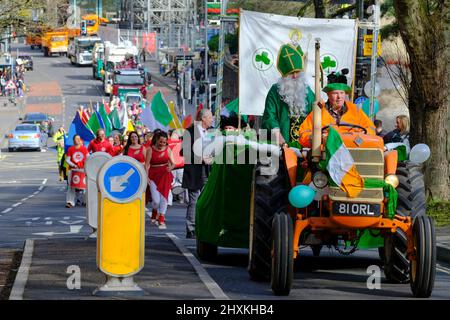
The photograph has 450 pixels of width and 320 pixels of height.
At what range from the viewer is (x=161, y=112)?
34.3m

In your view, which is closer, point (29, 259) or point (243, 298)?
point (243, 298)

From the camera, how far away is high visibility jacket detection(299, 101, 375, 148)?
13586 mm

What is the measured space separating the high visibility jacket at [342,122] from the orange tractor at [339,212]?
0.13 metres

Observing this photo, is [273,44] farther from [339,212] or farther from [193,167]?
[339,212]

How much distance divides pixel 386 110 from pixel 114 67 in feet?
151

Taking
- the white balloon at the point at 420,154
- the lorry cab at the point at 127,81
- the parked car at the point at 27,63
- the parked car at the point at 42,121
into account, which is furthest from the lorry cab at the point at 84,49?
the white balloon at the point at 420,154

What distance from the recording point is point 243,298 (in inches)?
491

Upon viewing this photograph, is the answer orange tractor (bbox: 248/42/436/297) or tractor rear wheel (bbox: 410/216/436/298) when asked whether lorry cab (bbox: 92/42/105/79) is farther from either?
tractor rear wheel (bbox: 410/216/436/298)

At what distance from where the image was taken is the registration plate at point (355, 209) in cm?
1269

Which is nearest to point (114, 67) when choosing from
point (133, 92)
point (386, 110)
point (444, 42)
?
point (133, 92)

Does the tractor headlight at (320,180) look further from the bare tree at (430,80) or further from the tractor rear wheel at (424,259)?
the bare tree at (430,80)

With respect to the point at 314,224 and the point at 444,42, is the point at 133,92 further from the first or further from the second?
the point at 314,224

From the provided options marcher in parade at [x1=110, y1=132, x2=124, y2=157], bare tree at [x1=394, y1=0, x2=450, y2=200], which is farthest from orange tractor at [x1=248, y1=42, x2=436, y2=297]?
marcher in parade at [x1=110, y1=132, x2=124, y2=157]

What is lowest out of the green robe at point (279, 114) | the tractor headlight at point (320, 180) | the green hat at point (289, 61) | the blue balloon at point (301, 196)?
the blue balloon at point (301, 196)
